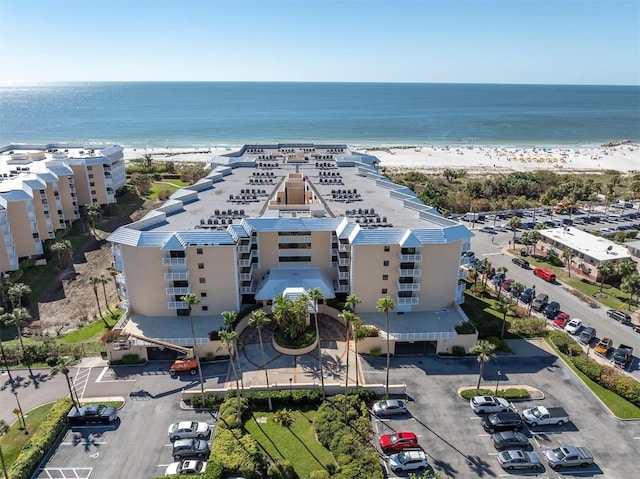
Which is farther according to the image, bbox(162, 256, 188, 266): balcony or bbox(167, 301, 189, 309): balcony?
bbox(167, 301, 189, 309): balcony

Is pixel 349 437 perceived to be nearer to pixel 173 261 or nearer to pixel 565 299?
pixel 173 261

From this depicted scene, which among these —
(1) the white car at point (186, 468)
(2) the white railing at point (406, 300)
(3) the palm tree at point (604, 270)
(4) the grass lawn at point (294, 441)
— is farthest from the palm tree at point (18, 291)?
(3) the palm tree at point (604, 270)

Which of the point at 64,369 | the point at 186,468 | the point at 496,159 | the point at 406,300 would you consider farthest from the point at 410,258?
the point at 496,159

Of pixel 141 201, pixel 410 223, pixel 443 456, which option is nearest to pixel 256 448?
pixel 443 456

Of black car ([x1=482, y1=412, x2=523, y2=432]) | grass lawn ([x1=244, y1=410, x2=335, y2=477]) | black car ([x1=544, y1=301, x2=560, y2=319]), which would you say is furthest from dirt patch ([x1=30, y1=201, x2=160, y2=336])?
black car ([x1=544, y1=301, x2=560, y2=319])

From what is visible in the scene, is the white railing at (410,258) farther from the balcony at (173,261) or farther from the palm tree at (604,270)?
the palm tree at (604,270)

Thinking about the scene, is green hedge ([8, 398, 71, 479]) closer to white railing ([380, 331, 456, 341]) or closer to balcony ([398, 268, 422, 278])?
white railing ([380, 331, 456, 341])

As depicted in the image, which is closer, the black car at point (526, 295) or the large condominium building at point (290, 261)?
the large condominium building at point (290, 261)
